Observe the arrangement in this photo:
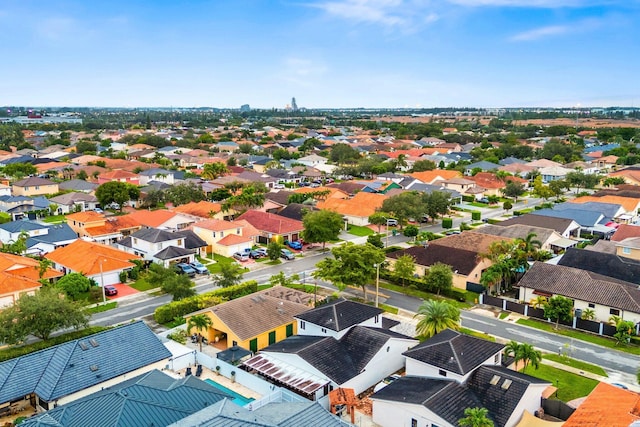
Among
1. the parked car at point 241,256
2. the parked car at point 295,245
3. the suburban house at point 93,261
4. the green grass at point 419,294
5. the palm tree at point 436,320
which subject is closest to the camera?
the palm tree at point 436,320

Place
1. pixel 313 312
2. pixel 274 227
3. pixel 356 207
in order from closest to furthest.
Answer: pixel 313 312, pixel 274 227, pixel 356 207

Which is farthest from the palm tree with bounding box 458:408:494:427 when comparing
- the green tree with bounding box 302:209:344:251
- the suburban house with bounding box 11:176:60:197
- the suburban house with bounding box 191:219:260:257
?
the suburban house with bounding box 11:176:60:197

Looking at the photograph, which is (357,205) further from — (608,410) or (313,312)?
(608,410)

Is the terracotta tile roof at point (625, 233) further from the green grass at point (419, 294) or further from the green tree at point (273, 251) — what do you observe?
the green tree at point (273, 251)

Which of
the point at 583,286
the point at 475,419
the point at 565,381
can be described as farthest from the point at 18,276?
the point at 583,286

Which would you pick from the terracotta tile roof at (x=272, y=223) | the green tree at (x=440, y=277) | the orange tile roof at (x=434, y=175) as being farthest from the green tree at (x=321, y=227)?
the orange tile roof at (x=434, y=175)

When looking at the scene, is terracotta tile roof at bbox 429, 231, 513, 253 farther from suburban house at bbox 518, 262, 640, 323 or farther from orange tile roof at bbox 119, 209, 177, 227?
orange tile roof at bbox 119, 209, 177, 227

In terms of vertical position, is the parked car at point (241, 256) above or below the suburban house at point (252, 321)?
below

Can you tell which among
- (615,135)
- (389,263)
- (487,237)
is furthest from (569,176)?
(615,135)
